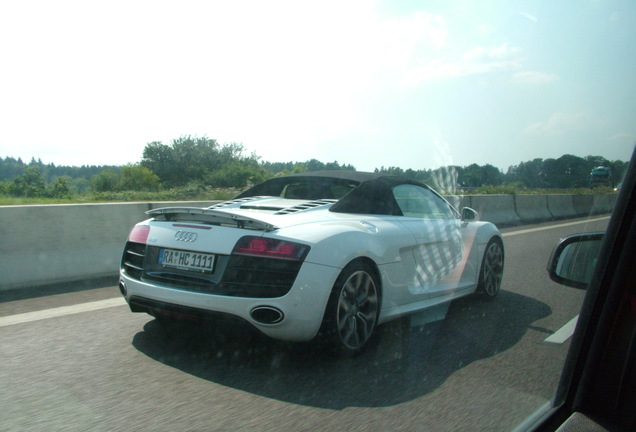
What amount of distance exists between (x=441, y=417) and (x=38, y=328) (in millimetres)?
3360

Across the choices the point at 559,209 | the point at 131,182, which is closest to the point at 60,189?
the point at 131,182

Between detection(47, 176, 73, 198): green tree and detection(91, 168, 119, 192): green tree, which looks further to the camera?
detection(91, 168, 119, 192): green tree

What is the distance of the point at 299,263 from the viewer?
12.1 ft

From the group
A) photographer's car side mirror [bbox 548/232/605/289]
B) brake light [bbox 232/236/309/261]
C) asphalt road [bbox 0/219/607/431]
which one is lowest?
asphalt road [bbox 0/219/607/431]

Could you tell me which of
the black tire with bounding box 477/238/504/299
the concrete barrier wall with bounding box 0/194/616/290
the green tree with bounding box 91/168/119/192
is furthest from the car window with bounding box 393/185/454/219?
the green tree with bounding box 91/168/119/192

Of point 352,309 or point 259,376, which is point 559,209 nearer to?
point 352,309

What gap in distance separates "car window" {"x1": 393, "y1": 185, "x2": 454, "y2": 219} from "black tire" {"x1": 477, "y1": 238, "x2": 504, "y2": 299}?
0.71 metres

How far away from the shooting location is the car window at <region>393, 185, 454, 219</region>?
520 centimetres

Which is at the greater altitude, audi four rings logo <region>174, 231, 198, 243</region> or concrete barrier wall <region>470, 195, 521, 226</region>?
audi four rings logo <region>174, 231, 198, 243</region>

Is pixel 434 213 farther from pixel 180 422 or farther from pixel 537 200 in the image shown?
pixel 537 200

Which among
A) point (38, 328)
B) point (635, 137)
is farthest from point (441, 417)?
→ point (38, 328)

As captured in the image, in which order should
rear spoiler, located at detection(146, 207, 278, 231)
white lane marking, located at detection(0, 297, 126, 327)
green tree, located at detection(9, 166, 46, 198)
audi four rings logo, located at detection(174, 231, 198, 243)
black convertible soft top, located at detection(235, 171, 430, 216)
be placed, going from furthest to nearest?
green tree, located at detection(9, 166, 46, 198) < white lane marking, located at detection(0, 297, 126, 327) < black convertible soft top, located at detection(235, 171, 430, 216) < audi four rings logo, located at detection(174, 231, 198, 243) < rear spoiler, located at detection(146, 207, 278, 231)

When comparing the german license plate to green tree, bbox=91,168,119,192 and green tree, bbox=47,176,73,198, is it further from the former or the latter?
green tree, bbox=91,168,119,192

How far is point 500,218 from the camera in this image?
1725 cm
